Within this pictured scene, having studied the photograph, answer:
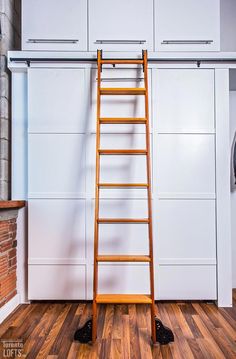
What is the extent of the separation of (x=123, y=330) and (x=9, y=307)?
916 mm

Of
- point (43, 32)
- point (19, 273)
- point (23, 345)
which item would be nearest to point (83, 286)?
point (19, 273)

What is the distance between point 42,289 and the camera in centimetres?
246

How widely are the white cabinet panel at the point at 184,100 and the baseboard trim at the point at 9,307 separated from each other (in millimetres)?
1819

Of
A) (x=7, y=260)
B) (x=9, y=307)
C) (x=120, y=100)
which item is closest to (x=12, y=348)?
(x=9, y=307)

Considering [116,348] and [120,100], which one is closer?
[116,348]

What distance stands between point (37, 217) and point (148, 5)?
6.59ft

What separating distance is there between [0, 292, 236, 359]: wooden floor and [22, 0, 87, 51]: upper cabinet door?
2.15 meters

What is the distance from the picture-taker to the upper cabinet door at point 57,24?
2510 millimetres

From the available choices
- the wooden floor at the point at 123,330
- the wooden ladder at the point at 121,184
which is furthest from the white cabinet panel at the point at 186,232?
the wooden floor at the point at 123,330

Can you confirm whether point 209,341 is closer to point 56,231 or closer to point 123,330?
point 123,330

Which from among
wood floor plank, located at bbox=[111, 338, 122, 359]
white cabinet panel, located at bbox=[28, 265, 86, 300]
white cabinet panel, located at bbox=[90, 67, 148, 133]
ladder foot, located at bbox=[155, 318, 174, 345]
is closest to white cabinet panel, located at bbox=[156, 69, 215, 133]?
white cabinet panel, located at bbox=[90, 67, 148, 133]

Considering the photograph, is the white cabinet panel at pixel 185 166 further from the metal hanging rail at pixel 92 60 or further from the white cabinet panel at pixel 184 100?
the metal hanging rail at pixel 92 60

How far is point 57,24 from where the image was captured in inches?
99.1

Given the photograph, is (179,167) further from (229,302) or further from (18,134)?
(18,134)
